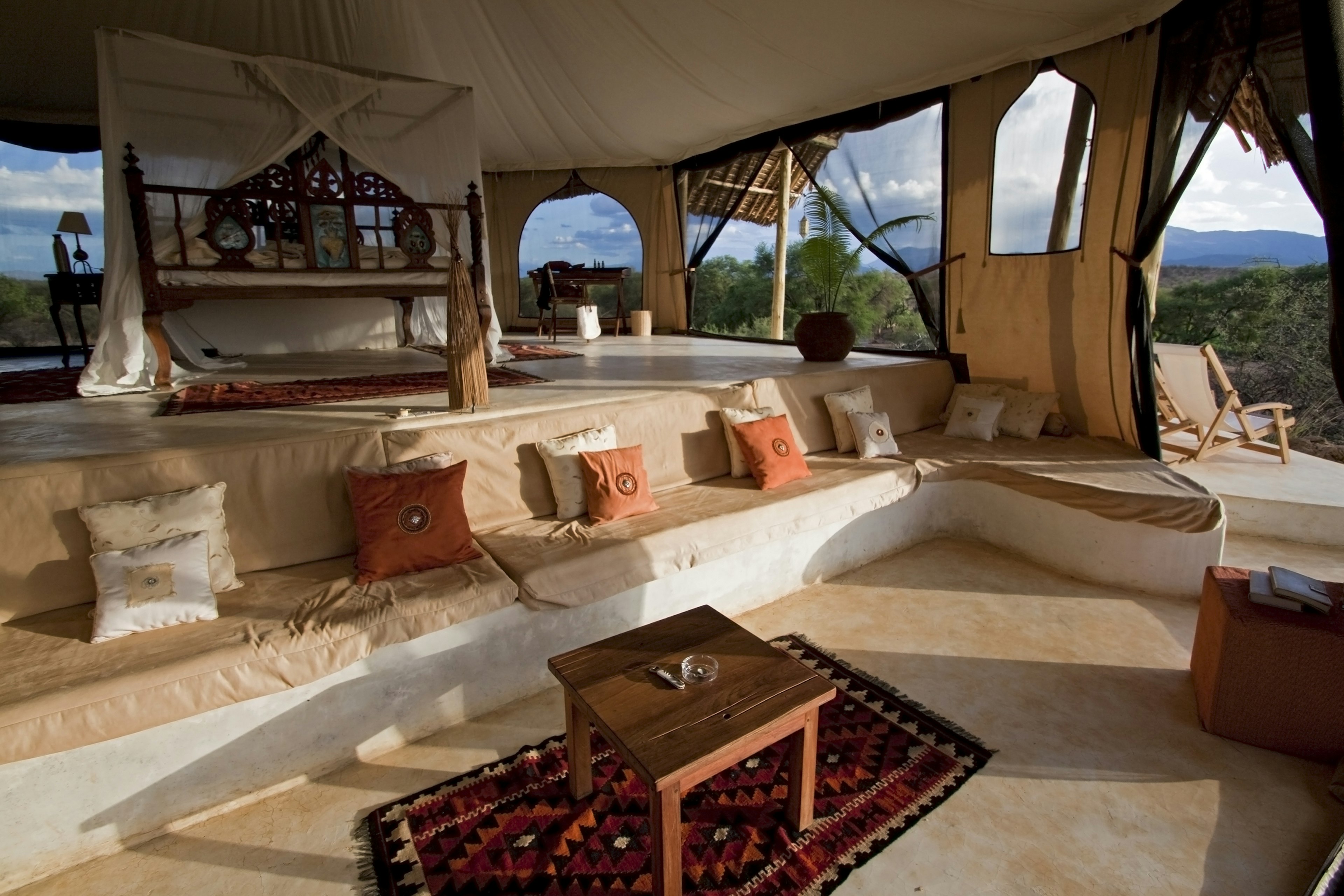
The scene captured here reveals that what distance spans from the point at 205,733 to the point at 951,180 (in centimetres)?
532

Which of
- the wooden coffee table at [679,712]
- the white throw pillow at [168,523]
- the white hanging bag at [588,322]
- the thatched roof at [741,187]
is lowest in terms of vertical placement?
the wooden coffee table at [679,712]

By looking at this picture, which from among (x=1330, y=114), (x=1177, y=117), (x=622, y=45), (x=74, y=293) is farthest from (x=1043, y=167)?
(x=74, y=293)

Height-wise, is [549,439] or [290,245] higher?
[290,245]

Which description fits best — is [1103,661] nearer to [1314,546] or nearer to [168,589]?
[1314,546]

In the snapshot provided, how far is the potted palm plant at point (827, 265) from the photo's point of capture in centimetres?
489

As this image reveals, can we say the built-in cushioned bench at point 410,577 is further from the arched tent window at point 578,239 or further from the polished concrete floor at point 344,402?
the arched tent window at point 578,239

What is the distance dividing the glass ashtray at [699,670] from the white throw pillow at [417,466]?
4.26 ft

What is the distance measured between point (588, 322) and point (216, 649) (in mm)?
5874

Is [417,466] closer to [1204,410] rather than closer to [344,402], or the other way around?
[344,402]

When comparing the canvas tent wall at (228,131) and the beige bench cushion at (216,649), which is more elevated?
the canvas tent wall at (228,131)

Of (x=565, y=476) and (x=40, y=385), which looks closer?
(x=565, y=476)

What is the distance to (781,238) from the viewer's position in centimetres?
766

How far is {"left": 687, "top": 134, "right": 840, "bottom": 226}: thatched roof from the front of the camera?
24.9 feet

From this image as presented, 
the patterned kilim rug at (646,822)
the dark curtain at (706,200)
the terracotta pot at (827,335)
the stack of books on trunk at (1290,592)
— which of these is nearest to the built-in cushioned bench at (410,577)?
the patterned kilim rug at (646,822)
